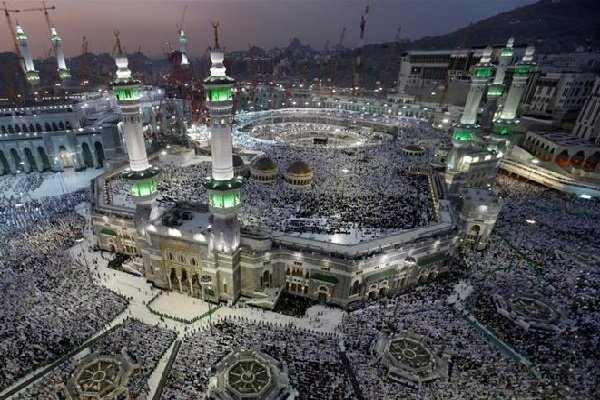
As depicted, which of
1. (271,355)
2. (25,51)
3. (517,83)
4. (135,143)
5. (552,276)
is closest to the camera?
(271,355)

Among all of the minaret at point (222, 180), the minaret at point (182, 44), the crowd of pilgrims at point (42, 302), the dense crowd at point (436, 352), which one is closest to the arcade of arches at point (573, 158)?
the dense crowd at point (436, 352)

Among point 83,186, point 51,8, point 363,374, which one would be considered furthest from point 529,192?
point 51,8

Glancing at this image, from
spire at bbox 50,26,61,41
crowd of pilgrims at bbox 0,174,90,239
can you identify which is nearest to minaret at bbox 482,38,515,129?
crowd of pilgrims at bbox 0,174,90,239

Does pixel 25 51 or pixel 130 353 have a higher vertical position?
pixel 25 51

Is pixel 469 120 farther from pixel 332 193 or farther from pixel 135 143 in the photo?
pixel 135 143

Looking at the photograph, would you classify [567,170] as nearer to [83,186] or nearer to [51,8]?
[83,186]

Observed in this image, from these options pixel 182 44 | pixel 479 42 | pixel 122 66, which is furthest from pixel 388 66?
pixel 122 66
